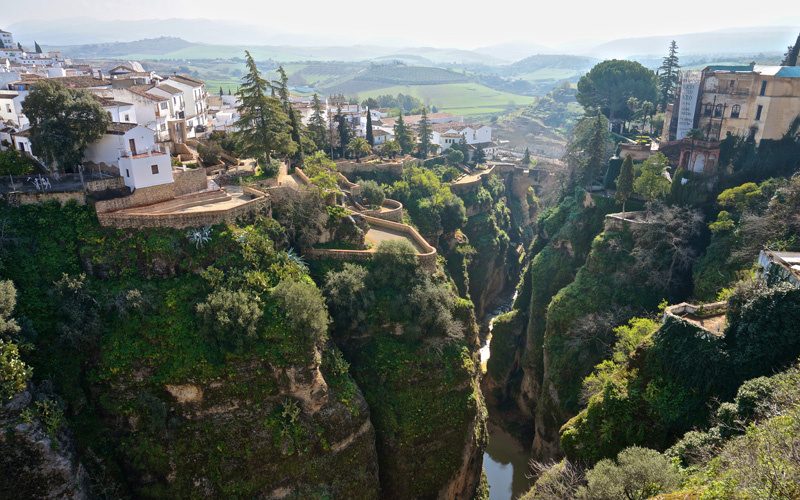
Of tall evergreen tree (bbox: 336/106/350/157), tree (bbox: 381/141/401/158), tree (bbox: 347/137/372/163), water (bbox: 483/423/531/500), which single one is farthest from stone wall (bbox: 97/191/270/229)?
tree (bbox: 381/141/401/158)

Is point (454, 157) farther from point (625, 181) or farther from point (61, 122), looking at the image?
point (61, 122)

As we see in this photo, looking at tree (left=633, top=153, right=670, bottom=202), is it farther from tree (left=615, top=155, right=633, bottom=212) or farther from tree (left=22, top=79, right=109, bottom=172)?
tree (left=22, top=79, right=109, bottom=172)

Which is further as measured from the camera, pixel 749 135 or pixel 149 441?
pixel 749 135

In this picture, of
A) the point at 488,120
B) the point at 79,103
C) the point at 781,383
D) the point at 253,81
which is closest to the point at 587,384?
the point at 781,383

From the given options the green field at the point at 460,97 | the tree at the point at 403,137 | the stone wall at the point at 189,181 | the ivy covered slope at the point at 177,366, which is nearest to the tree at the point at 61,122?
the ivy covered slope at the point at 177,366

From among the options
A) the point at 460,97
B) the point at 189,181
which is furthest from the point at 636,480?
the point at 460,97

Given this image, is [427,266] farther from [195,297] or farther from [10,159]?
[10,159]
